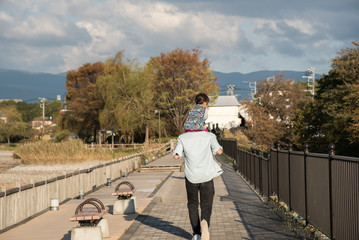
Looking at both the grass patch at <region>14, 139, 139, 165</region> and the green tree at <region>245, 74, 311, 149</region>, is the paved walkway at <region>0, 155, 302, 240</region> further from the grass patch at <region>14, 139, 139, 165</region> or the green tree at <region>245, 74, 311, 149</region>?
→ the green tree at <region>245, 74, 311, 149</region>

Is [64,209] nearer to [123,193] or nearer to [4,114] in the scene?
[123,193]

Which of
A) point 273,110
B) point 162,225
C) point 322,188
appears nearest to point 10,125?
point 273,110

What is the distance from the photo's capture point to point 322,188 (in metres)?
7.81

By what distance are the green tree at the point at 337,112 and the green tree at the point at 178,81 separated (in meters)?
Answer: 22.7

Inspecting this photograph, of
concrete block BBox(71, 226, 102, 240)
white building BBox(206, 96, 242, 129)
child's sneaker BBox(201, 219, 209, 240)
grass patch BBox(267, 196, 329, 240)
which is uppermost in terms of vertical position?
white building BBox(206, 96, 242, 129)

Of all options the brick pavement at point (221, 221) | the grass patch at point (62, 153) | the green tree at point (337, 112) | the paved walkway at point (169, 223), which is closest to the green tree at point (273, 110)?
the green tree at point (337, 112)

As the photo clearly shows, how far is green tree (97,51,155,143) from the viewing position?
2633 inches

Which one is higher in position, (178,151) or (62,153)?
(178,151)

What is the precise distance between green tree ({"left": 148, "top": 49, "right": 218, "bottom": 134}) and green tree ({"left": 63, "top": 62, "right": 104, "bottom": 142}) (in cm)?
888

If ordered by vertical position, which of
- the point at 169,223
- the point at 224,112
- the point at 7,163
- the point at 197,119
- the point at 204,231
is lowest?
the point at 7,163

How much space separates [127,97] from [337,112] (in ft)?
105

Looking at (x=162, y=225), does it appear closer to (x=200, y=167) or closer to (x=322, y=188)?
(x=200, y=167)

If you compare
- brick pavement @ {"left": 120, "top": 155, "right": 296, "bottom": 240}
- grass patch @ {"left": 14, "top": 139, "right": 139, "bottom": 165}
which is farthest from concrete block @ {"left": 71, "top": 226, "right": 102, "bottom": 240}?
grass patch @ {"left": 14, "top": 139, "right": 139, "bottom": 165}

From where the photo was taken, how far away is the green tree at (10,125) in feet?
364
